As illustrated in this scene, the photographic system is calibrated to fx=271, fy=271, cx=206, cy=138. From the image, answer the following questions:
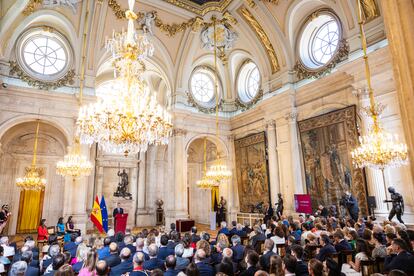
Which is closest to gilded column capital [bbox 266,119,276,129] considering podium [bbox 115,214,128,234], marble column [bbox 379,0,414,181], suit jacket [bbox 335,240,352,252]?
podium [bbox 115,214,128,234]

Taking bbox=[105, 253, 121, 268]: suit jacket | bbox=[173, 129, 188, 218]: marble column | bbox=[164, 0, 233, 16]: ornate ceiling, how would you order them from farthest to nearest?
1. bbox=[173, 129, 188, 218]: marble column
2. bbox=[164, 0, 233, 16]: ornate ceiling
3. bbox=[105, 253, 121, 268]: suit jacket

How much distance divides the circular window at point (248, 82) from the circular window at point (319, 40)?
3095mm

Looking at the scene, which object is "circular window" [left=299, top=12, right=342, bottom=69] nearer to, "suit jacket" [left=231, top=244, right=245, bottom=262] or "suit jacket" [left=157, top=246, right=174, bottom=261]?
"suit jacket" [left=231, top=244, right=245, bottom=262]

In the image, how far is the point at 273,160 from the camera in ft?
40.2

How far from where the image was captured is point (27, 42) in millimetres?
11039

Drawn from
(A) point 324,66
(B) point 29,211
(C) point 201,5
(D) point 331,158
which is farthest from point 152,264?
(B) point 29,211

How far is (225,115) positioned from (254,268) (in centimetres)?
1223

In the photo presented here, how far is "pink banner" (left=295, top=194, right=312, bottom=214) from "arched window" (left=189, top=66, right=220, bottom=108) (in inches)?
Result: 279

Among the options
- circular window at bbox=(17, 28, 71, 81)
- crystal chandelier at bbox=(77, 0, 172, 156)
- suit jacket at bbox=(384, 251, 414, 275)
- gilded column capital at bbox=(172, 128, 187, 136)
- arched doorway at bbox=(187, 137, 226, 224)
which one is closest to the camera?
suit jacket at bbox=(384, 251, 414, 275)

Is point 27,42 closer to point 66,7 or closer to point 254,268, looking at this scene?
point 66,7

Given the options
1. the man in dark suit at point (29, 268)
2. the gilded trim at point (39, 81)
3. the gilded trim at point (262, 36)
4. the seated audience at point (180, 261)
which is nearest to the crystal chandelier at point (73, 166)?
the gilded trim at point (39, 81)

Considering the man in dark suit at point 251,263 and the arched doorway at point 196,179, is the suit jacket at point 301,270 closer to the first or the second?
the man in dark suit at point 251,263

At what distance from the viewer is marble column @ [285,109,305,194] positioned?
10.9m

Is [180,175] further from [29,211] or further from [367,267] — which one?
[367,267]
